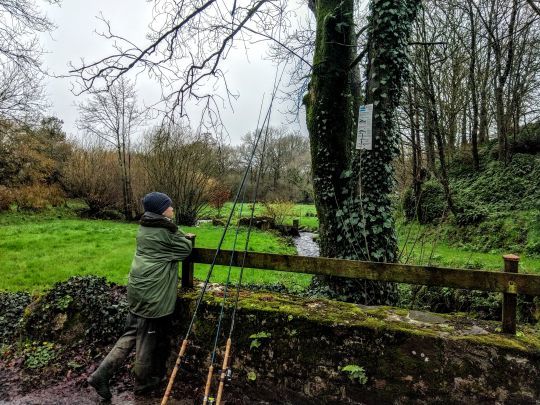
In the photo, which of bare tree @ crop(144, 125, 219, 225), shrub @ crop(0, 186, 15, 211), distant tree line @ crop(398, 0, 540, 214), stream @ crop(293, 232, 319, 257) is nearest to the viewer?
distant tree line @ crop(398, 0, 540, 214)

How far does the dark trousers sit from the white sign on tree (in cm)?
387

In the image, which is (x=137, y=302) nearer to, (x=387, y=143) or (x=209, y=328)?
(x=209, y=328)

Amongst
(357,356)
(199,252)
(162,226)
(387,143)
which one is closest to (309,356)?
(357,356)

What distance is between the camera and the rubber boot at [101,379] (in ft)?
12.0

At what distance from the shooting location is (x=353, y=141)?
6.24 m

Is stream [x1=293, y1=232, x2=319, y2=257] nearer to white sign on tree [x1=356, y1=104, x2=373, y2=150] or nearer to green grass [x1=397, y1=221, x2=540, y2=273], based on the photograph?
green grass [x1=397, y1=221, x2=540, y2=273]

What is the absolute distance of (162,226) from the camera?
381cm

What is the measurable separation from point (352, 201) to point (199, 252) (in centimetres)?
271

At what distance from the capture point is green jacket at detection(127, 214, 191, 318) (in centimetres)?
370

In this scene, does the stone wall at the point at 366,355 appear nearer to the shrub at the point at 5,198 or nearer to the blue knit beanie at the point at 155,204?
the blue knit beanie at the point at 155,204

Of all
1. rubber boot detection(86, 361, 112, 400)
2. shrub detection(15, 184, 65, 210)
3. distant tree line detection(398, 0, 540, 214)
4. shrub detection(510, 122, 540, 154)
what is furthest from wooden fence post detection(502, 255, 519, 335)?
shrub detection(15, 184, 65, 210)

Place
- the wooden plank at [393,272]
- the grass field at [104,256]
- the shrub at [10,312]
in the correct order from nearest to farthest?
the wooden plank at [393,272]
the shrub at [10,312]
the grass field at [104,256]

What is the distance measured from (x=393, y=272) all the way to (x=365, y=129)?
109 inches

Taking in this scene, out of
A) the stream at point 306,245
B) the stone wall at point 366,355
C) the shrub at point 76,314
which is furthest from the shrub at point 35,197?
the stone wall at point 366,355
